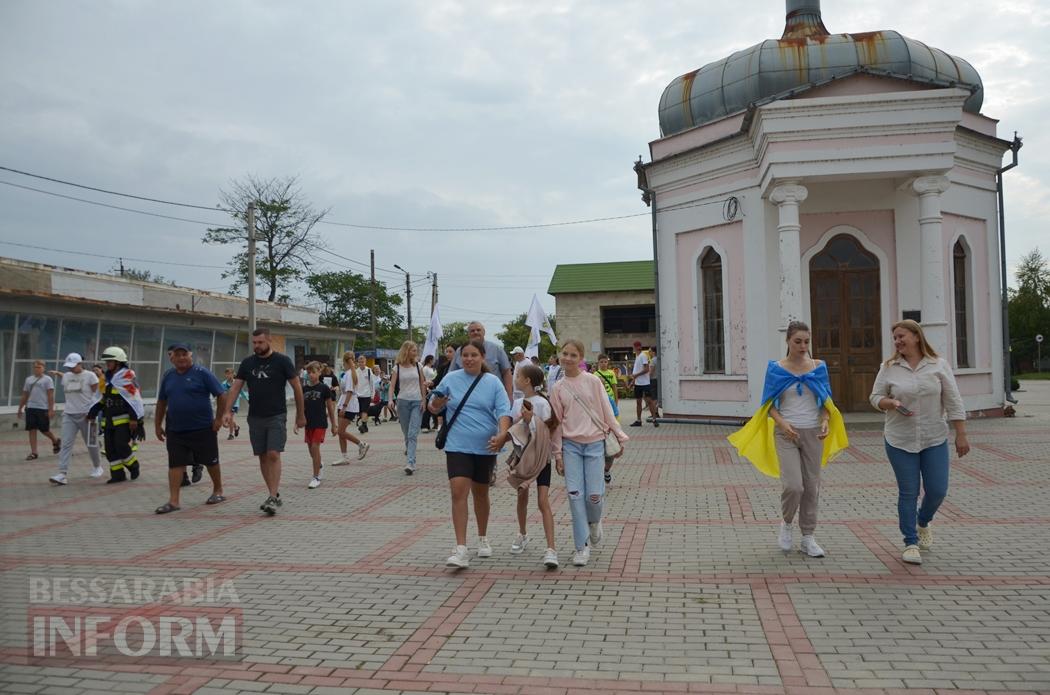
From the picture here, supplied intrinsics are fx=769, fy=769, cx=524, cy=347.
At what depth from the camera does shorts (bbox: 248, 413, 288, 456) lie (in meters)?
8.03

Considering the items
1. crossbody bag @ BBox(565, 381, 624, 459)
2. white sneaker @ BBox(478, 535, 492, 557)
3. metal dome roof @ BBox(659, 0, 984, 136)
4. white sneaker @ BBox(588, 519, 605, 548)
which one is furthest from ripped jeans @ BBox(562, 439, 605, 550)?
metal dome roof @ BBox(659, 0, 984, 136)

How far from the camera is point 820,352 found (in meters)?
15.8

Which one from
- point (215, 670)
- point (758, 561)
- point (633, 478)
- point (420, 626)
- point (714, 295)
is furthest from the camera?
point (714, 295)

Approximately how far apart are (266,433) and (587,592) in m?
4.29

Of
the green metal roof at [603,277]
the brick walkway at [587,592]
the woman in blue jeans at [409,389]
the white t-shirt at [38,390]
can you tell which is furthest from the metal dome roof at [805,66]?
the green metal roof at [603,277]

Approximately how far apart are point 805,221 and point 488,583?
1264 cm

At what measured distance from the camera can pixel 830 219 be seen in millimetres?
15641

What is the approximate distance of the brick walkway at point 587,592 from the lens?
12.6 feet

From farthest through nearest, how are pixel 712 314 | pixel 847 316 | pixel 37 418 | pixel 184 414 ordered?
1. pixel 712 314
2. pixel 847 316
3. pixel 37 418
4. pixel 184 414

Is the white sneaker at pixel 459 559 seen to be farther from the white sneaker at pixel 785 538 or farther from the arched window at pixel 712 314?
the arched window at pixel 712 314

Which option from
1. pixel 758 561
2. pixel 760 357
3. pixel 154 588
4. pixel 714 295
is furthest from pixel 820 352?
pixel 154 588

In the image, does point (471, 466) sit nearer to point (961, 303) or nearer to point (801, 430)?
point (801, 430)

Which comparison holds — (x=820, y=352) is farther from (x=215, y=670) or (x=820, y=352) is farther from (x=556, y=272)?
(x=556, y=272)

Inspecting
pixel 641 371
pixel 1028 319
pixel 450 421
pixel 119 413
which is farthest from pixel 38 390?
pixel 1028 319
